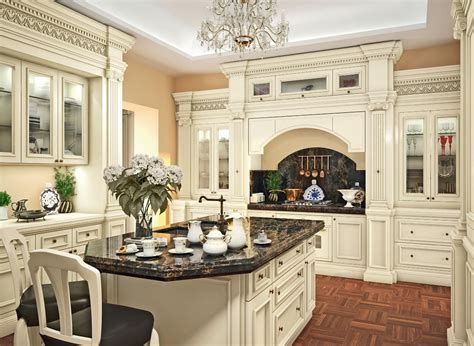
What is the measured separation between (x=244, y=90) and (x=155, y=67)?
139 cm

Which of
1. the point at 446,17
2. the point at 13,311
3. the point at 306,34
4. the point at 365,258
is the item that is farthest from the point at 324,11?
the point at 13,311

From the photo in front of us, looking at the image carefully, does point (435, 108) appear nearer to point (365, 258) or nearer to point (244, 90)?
point (365, 258)

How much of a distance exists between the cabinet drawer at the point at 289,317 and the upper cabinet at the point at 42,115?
265cm

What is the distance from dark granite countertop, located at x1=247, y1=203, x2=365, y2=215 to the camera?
5020 millimetres

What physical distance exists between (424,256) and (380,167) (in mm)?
1194

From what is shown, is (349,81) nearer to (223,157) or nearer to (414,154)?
(414,154)

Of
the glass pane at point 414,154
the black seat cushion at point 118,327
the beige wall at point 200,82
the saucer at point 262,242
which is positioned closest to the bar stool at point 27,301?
the black seat cushion at point 118,327

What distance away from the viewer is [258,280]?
8.04ft

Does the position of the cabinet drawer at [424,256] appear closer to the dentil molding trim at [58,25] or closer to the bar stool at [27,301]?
the bar stool at [27,301]

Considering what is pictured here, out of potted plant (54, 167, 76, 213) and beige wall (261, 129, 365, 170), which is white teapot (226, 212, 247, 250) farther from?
beige wall (261, 129, 365, 170)

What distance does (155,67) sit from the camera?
589 centimetres

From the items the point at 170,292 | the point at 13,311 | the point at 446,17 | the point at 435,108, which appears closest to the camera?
the point at 170,292

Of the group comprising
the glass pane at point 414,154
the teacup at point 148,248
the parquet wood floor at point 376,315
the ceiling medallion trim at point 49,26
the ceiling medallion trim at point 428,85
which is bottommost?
the parquet wood floor at point 376,315

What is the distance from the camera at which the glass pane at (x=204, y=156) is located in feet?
20.5
